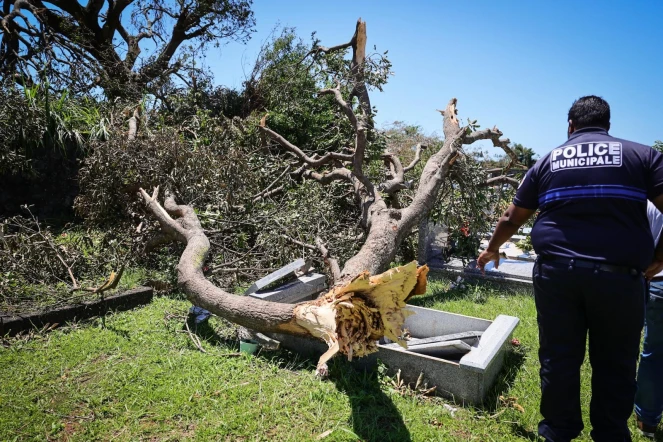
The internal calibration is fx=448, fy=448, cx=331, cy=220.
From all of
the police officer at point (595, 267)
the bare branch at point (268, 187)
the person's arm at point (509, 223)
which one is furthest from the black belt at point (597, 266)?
the bare branch at point (268, 187)

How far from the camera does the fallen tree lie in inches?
99.4

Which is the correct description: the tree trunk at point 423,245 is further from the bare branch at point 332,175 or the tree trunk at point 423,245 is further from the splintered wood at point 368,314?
the splintered wood at point 368,314

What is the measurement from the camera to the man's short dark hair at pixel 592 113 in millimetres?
→ 2188

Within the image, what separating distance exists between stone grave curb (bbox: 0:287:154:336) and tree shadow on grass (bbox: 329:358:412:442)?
84.2 inches

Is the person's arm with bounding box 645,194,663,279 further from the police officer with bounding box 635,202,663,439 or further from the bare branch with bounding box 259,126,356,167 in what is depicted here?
the bare branch with bounding box 259,126,356,167

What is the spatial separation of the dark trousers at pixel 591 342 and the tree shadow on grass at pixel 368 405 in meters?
0.73

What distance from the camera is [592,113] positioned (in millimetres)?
2191

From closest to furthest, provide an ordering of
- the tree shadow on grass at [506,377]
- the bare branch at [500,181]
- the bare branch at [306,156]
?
1. the tree shadow on grass at [506,377]
2. the bare branch at [306,156]
3. the bare branch at [500,181]

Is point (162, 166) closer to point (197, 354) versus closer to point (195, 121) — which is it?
point (195, 121)

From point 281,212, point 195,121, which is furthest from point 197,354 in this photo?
point 195,121

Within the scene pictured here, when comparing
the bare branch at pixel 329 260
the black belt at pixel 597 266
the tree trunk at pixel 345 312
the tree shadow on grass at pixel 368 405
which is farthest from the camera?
the bare branch at pixel 329 260

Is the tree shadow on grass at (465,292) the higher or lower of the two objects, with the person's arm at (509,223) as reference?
lower

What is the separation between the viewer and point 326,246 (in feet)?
15.9

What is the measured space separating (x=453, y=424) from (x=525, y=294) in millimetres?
2939
